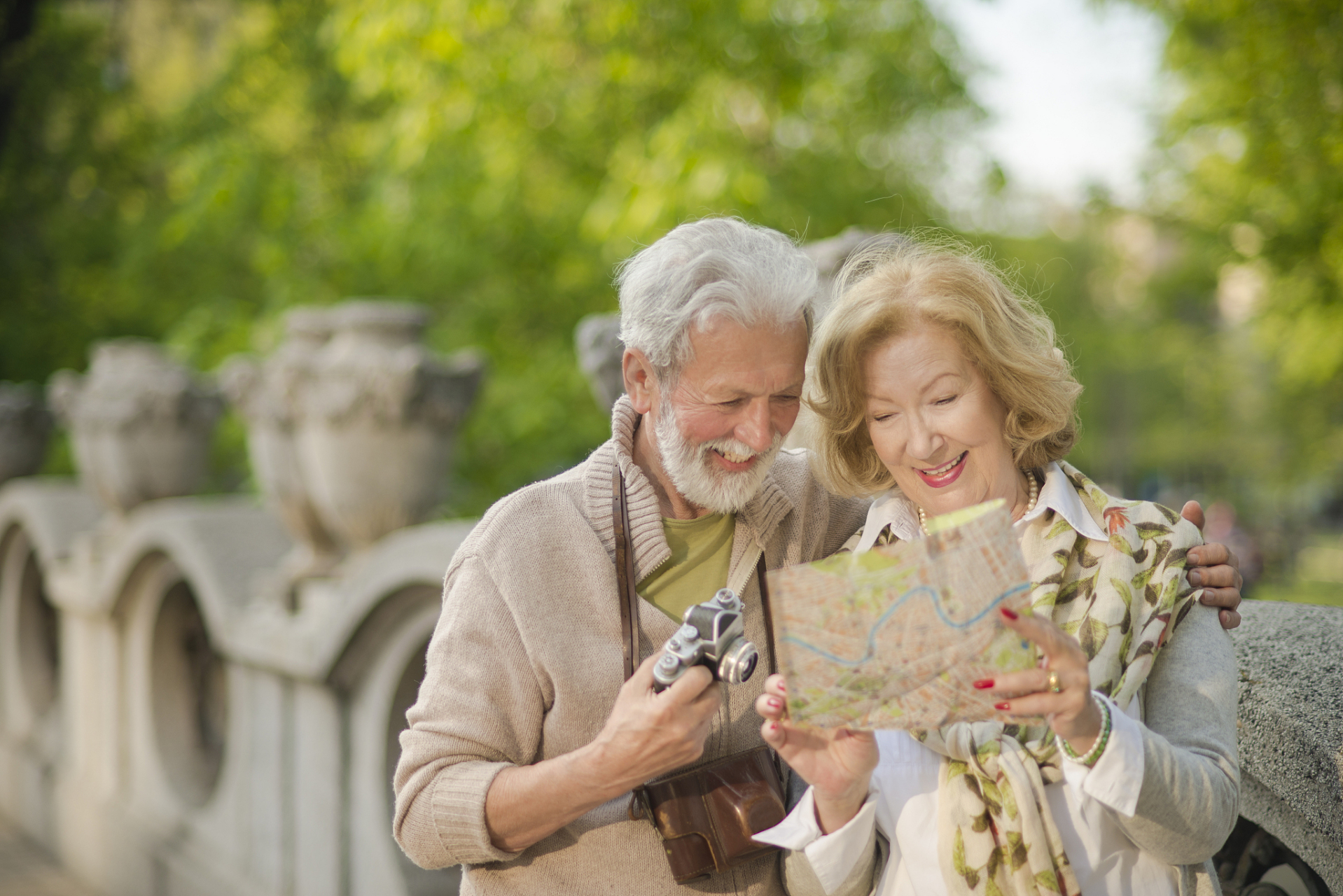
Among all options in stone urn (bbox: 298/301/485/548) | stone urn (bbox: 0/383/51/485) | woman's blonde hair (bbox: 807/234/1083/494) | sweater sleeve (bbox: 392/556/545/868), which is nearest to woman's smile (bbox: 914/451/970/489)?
woman's blonde hair (bbox: 807/234/1083/494)

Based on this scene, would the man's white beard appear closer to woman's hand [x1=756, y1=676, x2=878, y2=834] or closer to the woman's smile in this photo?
the woman's smile

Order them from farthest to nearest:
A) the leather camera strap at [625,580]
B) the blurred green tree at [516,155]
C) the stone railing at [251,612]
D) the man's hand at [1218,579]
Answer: the blurred green tree at [516,155], the stone railing at [251,612], the leather camera strap at [625,580], the man's hand at [1218,579]

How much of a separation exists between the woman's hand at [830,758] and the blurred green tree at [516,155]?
3.97 meters

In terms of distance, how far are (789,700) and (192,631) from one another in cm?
615

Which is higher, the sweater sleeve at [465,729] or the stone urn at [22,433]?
the stone urn at [22,433]

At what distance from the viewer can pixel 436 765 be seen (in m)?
2.12

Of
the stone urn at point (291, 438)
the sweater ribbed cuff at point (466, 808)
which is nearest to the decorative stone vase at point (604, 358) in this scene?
the stone urn at point (291, 438)

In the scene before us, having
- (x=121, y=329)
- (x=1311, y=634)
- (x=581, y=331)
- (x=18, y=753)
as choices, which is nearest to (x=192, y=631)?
(x=18, y=753)

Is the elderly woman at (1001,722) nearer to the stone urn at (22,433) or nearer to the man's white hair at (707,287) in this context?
the man's white hair at (707,287)

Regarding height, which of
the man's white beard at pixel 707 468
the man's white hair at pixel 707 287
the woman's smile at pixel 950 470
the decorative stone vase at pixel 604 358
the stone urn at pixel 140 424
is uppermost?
the stone urn at pixel 140 424

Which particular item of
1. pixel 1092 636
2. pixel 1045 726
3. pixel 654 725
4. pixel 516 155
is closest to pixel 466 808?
pixel 654 725

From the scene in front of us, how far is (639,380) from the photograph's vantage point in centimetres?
224

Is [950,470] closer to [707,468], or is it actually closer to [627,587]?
[707,468]

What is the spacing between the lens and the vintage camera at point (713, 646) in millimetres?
1825
